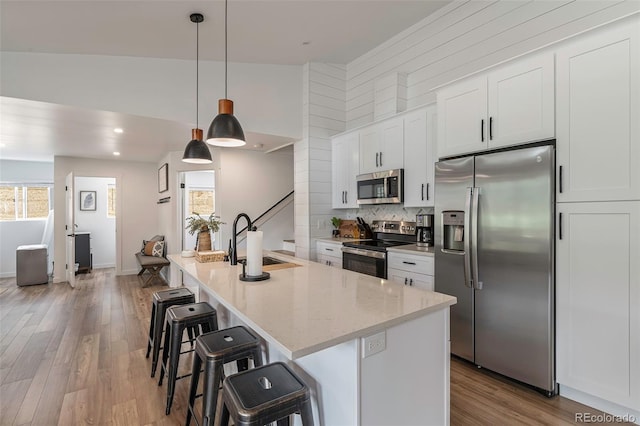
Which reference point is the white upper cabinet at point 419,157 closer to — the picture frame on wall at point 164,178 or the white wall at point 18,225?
the picture frame on wall at point 164,178

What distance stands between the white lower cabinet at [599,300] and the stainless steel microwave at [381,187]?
5.60 ft

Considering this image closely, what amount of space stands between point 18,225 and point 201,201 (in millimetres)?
3724

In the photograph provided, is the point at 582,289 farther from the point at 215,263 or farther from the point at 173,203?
the point at 173,203

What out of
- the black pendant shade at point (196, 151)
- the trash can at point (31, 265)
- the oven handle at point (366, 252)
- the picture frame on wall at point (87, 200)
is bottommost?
the trash can at point (31, 265)

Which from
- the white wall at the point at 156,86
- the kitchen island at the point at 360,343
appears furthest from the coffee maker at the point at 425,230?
the white wall at the point at 156,86

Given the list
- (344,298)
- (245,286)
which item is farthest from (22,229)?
(344,298)

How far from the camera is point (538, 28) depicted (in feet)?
9.04

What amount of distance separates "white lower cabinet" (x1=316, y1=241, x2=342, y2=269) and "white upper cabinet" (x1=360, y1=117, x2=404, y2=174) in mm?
1053

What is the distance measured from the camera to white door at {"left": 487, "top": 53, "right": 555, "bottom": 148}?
2.23 metres

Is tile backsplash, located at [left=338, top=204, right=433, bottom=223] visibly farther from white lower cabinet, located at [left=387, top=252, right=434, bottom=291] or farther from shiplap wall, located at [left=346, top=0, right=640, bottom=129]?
shiplap wall, located at [left=346, top=0, right=640, bottom=129]

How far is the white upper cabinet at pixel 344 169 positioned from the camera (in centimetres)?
438

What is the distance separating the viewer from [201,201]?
8219mm

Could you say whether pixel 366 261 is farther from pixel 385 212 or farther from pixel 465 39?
pixel 465 39

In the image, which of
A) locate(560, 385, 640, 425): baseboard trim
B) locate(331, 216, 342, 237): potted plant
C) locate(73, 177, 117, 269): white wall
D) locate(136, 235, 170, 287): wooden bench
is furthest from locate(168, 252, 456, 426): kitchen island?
locate(73, 177, 117, 269): white wall
